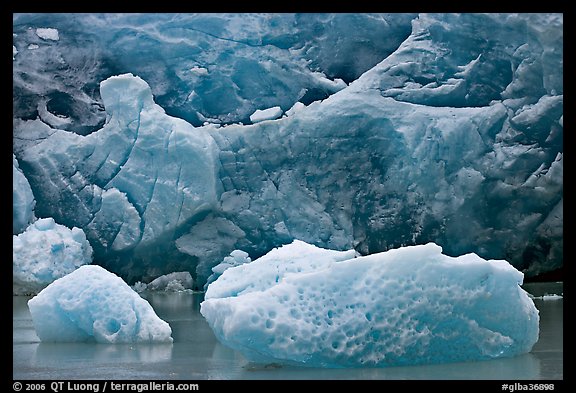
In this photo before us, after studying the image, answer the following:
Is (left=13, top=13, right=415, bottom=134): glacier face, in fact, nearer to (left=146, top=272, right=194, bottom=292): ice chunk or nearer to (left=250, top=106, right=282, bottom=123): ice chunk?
(left=250, top=106, right=282, bottom=123): ice chunk

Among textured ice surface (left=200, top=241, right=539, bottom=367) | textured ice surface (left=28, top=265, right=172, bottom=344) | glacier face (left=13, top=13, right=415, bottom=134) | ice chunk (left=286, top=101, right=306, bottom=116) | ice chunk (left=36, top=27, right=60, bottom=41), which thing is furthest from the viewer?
ice chunk (left=36, top=27, right=60, bottom=41)

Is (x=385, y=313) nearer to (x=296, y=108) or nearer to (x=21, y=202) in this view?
(x=296, y=108)

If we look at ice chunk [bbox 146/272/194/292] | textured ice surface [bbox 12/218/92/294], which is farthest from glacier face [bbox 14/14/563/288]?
textured ice surface [bbox 12/218/92/294]

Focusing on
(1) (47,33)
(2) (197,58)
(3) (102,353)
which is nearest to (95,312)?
(3) (102,353)

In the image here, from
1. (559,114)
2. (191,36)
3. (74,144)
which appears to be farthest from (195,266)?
(559,114)
